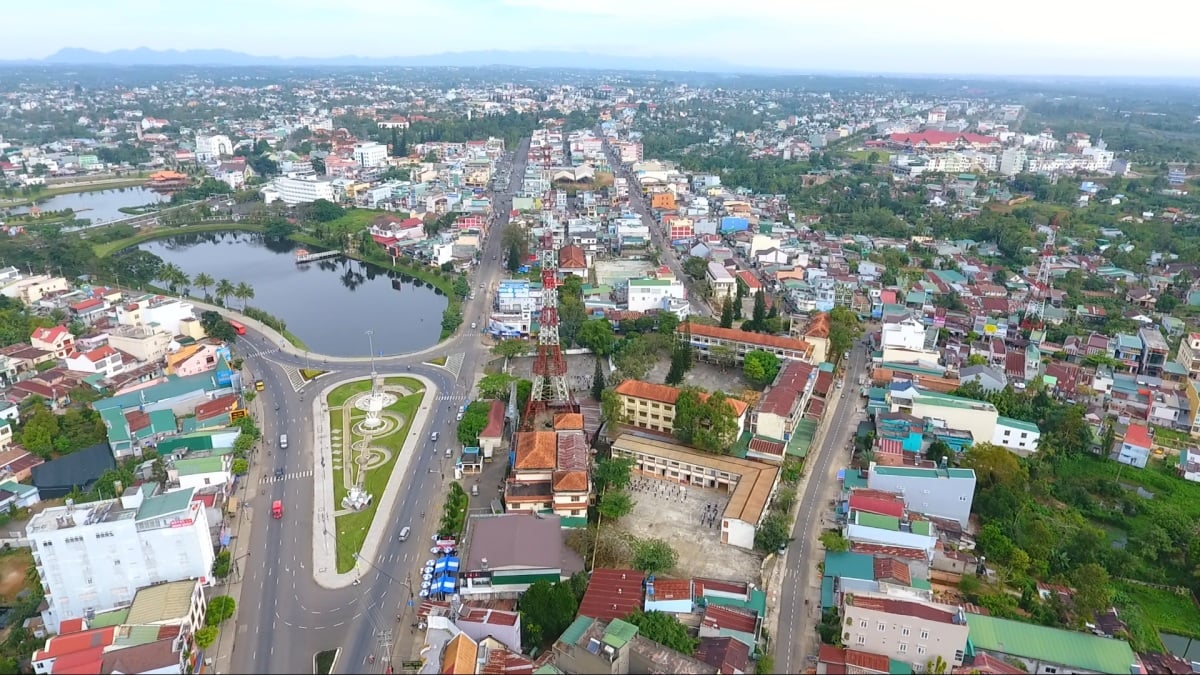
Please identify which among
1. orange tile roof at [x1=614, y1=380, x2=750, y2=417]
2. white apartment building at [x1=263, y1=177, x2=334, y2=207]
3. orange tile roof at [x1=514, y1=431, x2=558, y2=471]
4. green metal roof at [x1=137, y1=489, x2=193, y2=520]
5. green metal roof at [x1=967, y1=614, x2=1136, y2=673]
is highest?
white apartment building at [x1=263, y1=177, x2=334, y2=207]

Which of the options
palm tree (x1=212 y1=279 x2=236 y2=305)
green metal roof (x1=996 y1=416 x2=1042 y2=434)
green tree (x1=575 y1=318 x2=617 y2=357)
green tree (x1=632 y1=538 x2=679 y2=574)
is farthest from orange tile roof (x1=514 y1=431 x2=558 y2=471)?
palm tree (x1=212 y1=279 x2=236 y2=305)

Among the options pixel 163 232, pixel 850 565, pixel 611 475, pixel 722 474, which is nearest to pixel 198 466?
pixel 611 475

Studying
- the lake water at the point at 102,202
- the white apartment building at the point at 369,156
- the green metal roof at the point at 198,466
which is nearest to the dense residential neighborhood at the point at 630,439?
the green metal roof at the point at 198,466

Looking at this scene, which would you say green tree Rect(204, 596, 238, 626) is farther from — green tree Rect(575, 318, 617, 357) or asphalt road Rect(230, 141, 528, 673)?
green tree Rect(575, 318, 617, 357)

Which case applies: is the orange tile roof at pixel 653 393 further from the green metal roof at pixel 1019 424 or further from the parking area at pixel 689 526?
the green metal roof at pixel 1019 424

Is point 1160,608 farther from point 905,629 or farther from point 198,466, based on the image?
point 198,466

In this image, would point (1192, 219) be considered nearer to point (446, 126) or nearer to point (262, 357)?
point (262, 357)

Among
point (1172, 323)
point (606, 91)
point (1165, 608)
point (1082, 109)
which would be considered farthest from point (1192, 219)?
point (606, 91)
